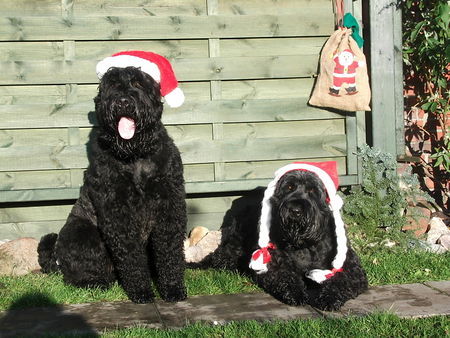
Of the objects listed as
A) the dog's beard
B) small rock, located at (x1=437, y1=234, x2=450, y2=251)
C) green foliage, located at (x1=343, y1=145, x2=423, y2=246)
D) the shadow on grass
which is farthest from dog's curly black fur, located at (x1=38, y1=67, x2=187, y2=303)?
small rock, located at (x1=437, y1=234, x2=450, y2=251)

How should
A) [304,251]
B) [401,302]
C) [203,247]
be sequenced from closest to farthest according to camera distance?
[401,302]
[304,251]
[203,247]

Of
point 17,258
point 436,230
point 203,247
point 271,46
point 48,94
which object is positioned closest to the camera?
point 17,258

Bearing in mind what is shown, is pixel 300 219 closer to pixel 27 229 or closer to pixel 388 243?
pixel 388 243

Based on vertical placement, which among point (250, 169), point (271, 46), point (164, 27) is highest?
point (164, 27)

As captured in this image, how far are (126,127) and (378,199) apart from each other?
280 centimetres

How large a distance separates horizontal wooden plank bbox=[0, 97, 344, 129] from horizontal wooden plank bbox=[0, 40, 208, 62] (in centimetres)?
45

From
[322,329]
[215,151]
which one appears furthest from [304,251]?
[215,151]

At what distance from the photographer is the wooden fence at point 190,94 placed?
5.43 metres

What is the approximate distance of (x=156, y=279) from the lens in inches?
181

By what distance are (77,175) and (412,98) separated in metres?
3.77

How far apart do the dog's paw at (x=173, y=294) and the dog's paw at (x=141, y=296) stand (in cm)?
9

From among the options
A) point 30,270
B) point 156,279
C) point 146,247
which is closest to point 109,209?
point 146,247

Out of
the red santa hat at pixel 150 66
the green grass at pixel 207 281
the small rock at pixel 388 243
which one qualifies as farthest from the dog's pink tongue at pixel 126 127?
the small rock at pixel 388 243

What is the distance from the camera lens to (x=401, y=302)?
4.04 meters
